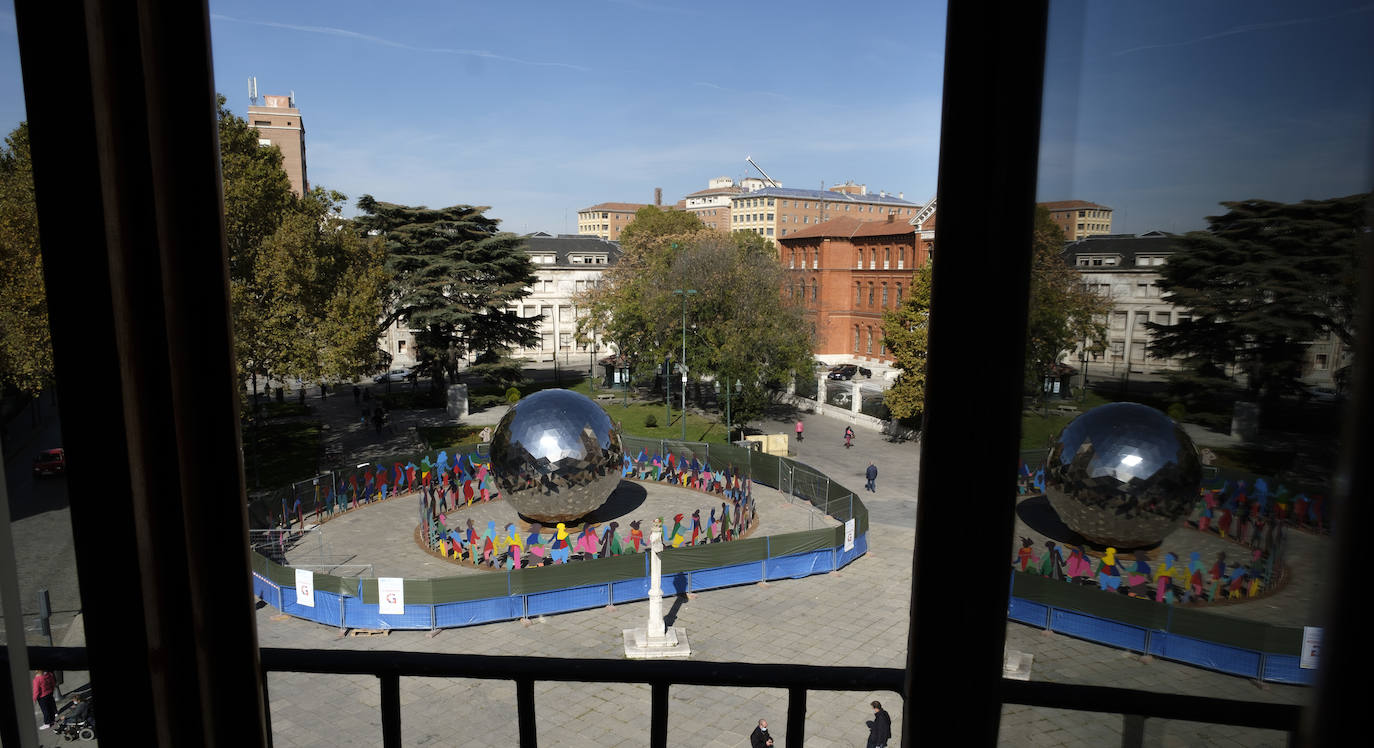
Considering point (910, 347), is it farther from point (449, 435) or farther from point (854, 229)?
point (854, 229)

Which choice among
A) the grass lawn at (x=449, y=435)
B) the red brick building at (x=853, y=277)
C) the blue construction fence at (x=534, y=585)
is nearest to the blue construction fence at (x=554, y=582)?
the blue construction fence at (x=534, y=585)

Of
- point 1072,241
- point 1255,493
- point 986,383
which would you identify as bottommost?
point 1255,493

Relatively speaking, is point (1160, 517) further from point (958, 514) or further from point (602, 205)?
point (602, 205)

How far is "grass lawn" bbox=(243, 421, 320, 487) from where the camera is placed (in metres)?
22.5

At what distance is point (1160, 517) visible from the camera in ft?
5.06

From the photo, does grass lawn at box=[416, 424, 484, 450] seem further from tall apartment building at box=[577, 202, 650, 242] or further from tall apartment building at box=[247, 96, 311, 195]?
tall apartment building at box=[577, 202, 650, 242]

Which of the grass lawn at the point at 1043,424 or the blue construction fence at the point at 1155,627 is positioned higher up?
the grass lawn at the point at 1043,424

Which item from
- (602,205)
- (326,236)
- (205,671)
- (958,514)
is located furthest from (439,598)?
(602,205)

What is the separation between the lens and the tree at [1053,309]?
1.39m

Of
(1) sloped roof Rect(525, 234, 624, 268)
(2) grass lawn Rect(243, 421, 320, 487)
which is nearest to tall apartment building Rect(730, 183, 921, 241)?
(1) sloped roof Rect(525, 234, 624, 268)

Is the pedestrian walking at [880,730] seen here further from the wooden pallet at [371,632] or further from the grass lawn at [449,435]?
the grass lawn at [449,435]

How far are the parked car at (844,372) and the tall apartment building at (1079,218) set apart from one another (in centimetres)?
4308

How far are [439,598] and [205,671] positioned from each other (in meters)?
11.0

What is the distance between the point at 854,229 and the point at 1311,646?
47.7m
